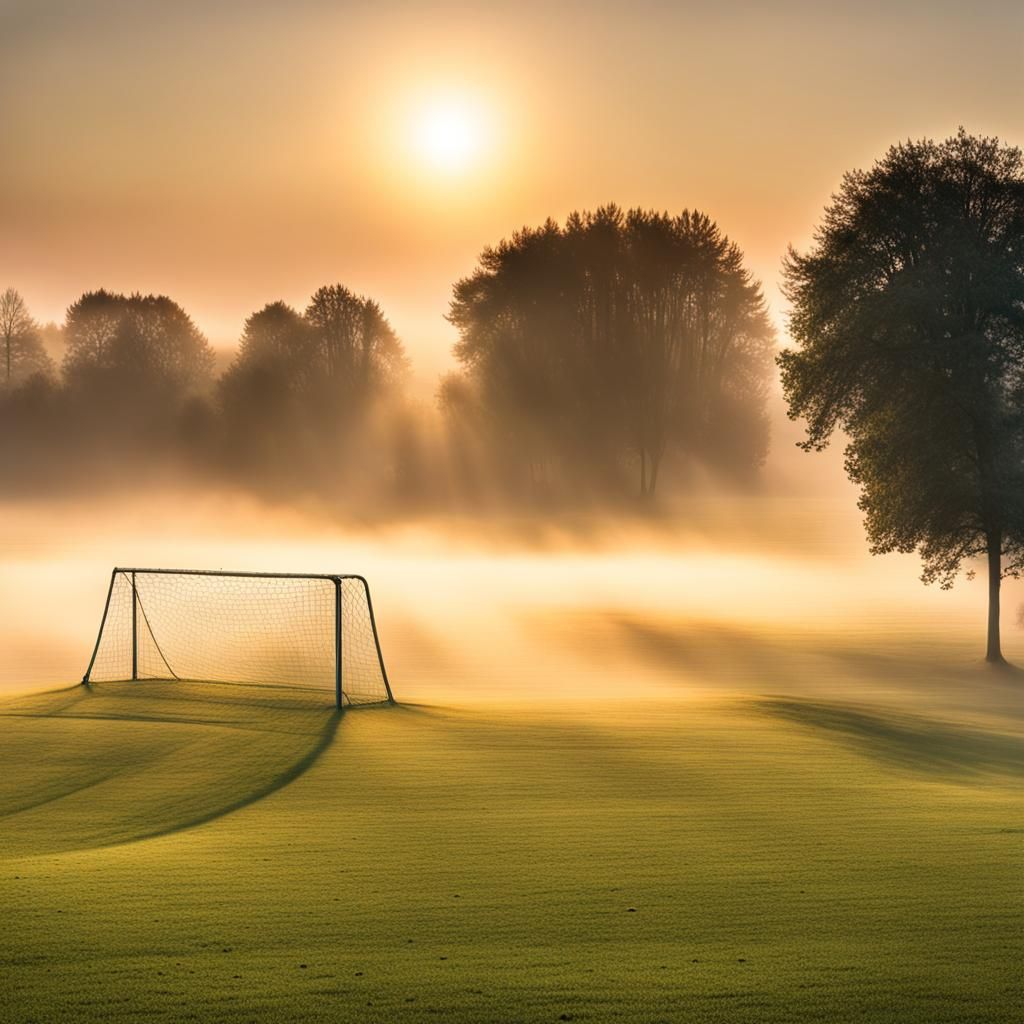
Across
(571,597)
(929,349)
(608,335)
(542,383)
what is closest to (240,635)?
(571,597)

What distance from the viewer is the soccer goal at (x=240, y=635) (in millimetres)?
23969

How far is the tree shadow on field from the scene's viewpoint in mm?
16484

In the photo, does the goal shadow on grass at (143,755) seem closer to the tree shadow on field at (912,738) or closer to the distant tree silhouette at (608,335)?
the tree shadow on field at (912,738)

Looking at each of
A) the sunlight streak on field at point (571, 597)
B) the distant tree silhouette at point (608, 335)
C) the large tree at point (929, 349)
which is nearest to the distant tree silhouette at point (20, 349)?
the sunlight streak on field at point (571, 597)

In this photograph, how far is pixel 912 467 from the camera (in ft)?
108

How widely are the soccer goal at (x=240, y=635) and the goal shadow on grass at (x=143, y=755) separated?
4.27ft

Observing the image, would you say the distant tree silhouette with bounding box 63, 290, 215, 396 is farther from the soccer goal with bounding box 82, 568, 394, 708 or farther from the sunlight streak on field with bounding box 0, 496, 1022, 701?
the soccer goal with bounding box 82, 568, 394, 708

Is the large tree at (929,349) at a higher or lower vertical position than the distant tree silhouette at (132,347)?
lower

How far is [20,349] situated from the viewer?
107 meters

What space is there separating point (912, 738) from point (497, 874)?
11.0m

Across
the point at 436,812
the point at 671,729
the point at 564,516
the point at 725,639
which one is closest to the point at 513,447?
the point at 564,516

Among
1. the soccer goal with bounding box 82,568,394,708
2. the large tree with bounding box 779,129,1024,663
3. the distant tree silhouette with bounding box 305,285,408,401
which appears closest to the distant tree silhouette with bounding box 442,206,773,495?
the distant tree silhouette with bounding box 305,285,408,401

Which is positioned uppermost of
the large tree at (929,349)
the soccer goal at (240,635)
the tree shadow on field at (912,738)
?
the large tree at (929,349)

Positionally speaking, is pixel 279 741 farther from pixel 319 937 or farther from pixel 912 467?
pixel 912 467
